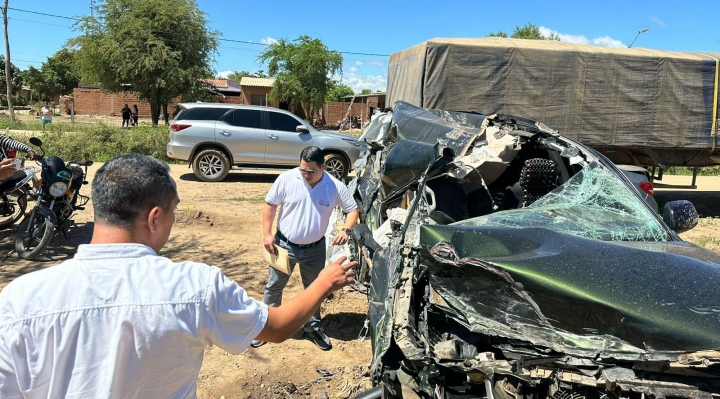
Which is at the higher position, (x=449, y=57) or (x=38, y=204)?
(x=449, y=57)

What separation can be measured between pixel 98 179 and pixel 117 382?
555 mm

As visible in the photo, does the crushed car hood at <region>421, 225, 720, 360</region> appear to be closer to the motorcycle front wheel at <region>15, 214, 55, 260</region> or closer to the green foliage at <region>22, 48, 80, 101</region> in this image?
the motorcycle front wheel at <region>15, 214, 55, 260</region>

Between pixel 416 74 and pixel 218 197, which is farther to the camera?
pixel 218 197

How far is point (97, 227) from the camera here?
1.36m

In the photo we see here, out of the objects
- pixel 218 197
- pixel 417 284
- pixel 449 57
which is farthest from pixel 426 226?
pixel 218 197

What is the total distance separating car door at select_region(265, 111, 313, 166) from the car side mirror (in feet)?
28.8

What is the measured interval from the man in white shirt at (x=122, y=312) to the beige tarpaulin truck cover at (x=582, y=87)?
7.56 m

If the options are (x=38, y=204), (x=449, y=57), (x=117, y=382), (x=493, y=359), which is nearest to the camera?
(x=117, y=382)

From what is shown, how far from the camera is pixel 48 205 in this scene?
236 inches

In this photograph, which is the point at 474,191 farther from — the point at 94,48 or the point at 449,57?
the point at 94,48

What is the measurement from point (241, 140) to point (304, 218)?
7.78 m

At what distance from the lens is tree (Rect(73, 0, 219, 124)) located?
2617 cm

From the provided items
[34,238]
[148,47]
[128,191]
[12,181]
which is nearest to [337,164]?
[12,181]

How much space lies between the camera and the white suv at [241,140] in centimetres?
1122
